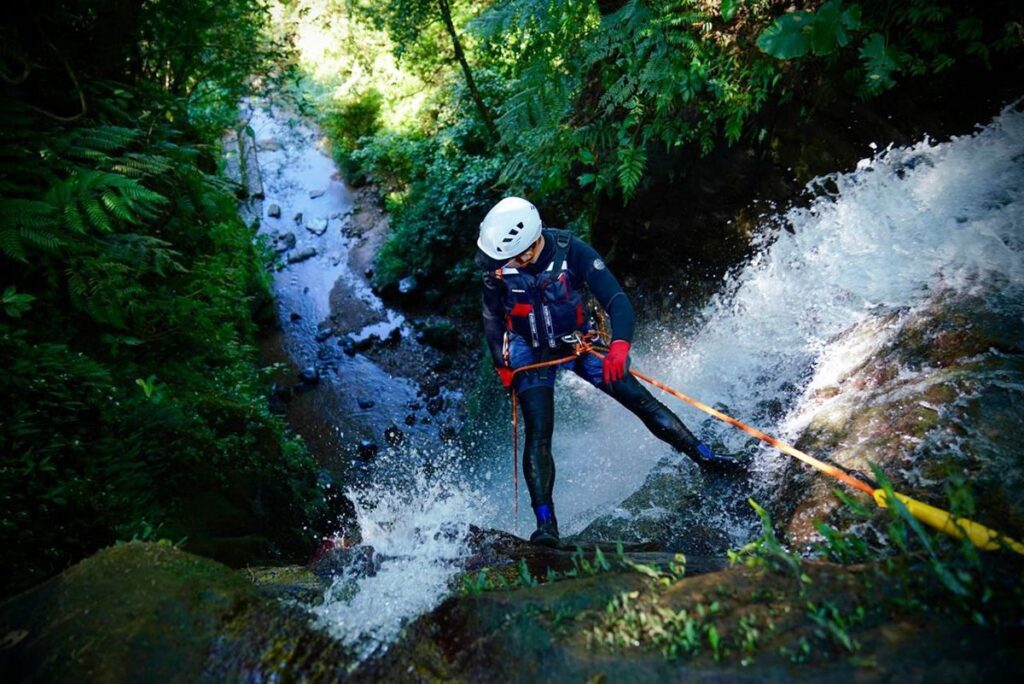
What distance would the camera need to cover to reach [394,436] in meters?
9.90

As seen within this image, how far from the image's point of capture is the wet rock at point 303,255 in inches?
637

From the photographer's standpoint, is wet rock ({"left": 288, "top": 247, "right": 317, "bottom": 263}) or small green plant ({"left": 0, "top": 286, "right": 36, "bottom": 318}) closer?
small green plant ({"left": 0, "top": 286, "right": 36, "bottom": 318})

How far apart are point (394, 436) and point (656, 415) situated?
627cm

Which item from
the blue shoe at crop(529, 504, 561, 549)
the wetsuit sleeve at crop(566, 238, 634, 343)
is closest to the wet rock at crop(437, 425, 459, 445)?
the blue shoe at crop(529, 504, 561, 549)

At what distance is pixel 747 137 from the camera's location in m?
6.95

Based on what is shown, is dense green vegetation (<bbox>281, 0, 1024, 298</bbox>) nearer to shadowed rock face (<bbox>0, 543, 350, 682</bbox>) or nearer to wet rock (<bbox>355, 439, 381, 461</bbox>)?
wet rock (<bbox>355, 439, 381, 461</bbox>)

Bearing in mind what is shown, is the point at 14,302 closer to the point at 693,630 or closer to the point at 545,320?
the point at 545,320

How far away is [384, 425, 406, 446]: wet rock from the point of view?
9.84 meters

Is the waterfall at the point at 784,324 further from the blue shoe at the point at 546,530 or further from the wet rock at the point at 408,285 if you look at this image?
the wet rock at the point at 408,285

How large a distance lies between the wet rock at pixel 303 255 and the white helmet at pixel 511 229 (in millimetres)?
13192

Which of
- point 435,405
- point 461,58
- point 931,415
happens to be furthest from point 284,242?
point 931,415

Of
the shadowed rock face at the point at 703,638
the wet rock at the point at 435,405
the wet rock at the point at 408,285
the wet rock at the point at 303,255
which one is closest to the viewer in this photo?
the shadowed rock face at the point at 703,638

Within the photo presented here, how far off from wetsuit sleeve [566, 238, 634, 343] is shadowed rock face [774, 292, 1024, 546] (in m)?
1.83

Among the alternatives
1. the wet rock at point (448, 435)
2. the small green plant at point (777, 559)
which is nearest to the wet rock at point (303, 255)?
the wet rock at point (448, 435)
